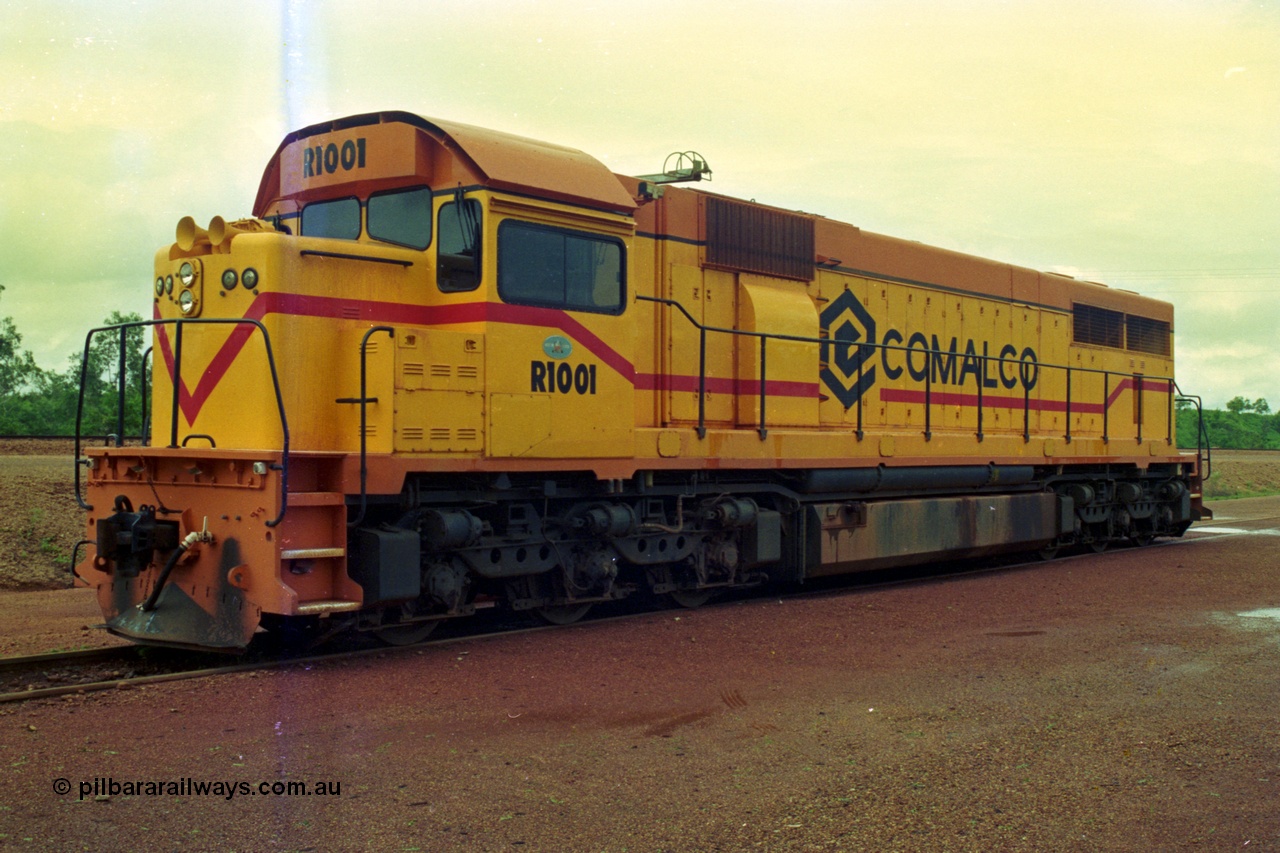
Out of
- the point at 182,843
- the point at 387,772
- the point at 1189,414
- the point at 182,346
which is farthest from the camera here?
the point at 1189,414

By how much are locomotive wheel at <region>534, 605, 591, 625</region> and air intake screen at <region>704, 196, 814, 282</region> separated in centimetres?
374

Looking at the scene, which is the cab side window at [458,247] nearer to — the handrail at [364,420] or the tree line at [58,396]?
the handrail at [364,420]

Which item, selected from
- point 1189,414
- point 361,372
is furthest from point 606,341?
point 1189,414

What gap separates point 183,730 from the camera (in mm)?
5996

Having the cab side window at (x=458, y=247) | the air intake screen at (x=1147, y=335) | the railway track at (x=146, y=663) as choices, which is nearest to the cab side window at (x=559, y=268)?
the cab side window at (x=458, y=247)

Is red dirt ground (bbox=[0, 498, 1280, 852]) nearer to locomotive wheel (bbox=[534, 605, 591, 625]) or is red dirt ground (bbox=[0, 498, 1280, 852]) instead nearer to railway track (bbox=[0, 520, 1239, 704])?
railway track (bbox=[0, 520, 1239, 704])

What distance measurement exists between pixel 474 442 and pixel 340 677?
1933 millimetres

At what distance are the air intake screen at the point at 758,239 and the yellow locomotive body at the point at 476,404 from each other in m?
0.03

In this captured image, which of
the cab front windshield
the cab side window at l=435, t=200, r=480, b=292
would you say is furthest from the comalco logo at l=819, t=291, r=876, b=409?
the cab front windshield

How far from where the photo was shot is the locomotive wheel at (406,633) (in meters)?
8.30

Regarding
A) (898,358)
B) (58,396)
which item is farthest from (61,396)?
(898,358)

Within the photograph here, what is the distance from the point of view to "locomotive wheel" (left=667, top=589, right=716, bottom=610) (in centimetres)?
1057

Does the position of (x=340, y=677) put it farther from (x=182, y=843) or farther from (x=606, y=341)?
(x=606, y=341)

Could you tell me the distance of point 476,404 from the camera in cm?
826
